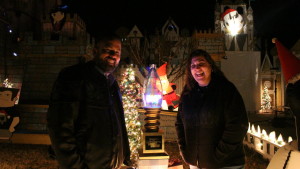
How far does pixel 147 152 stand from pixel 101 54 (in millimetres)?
2554

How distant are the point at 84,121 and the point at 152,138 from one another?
235cm

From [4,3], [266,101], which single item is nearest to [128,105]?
[4,3]

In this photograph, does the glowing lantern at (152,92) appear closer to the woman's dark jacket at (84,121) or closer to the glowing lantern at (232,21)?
the woman's dark jacket at (84,121)

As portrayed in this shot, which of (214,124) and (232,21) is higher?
(232,21)

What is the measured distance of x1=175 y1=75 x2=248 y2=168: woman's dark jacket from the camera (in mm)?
2281

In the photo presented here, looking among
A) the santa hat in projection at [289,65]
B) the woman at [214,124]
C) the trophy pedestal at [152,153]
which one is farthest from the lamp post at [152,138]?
the santa hat in projection at [289,65]

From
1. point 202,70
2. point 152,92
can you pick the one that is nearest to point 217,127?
point 202,70

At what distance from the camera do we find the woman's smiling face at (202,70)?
8.35ft

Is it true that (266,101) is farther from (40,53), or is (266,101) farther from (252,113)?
(40,53)

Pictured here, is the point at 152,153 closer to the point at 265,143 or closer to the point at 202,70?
the point at 202,70

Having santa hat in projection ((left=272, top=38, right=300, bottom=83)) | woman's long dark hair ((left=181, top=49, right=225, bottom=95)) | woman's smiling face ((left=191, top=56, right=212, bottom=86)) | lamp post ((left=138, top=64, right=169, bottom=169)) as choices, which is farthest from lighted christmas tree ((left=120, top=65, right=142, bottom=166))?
santa hat in projection ((left=272, top=38, right=300, bottom=83))

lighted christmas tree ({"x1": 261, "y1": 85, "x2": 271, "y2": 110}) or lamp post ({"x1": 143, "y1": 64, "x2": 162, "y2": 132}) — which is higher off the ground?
lamp post ({"x1": 143, "y1": 64, "x2": 162, "y2": 132})

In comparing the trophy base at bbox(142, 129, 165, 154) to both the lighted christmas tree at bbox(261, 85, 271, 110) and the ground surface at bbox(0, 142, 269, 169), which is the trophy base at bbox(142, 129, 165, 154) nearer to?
the ground surface at bbox(0, 142, 269, 169)

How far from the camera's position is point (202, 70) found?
2.54m
